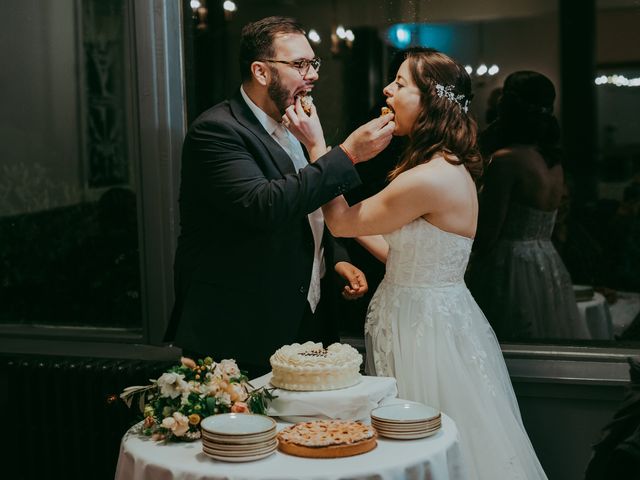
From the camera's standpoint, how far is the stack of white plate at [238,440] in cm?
221

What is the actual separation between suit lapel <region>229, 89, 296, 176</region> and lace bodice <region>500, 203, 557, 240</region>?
3.57ft

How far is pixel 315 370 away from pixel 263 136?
3.26 ft

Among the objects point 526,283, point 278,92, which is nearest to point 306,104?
point 278,92

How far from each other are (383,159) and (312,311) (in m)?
0.90

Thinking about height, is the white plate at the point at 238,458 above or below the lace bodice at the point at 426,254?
below

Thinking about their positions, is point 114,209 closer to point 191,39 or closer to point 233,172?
point 191,39

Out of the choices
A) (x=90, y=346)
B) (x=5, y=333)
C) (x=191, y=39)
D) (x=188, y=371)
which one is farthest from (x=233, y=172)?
(x=5, y=333)

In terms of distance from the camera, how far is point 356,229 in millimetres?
3113

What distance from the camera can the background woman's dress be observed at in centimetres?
375

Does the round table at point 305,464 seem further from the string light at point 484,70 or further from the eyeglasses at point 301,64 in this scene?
the string light at point 484,70

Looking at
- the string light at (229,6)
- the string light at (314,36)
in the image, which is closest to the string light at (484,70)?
the string light at (314,36)

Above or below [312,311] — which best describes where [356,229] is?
above

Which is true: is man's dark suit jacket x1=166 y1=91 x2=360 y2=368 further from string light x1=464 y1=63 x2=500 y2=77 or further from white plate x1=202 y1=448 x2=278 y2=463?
A: string light x1=464 y1=63 x2=500 y2=77

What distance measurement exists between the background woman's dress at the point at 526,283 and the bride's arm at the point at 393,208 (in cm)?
84
